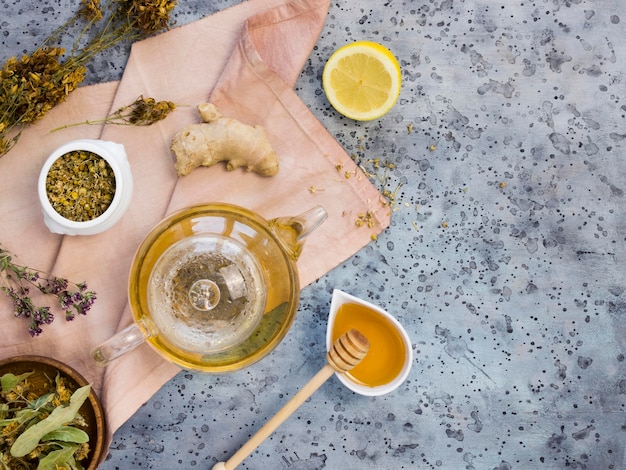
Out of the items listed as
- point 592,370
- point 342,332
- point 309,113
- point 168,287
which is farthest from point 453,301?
point 168,287

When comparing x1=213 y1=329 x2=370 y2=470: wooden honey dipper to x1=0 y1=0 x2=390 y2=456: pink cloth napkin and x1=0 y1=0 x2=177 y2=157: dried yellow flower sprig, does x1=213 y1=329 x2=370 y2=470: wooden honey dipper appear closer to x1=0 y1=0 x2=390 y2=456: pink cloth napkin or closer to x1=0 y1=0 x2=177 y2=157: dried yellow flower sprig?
x1=0 y1=0 x2=390 y2=456: pink cloth napkin

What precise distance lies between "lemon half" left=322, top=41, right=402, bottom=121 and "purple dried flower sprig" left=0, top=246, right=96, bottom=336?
0.70 m

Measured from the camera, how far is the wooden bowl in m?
1.30

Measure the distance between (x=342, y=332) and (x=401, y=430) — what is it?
0.96 ft

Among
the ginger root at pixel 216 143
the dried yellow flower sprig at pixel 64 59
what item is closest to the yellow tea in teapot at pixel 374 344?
the ginger root at pixel 216 143

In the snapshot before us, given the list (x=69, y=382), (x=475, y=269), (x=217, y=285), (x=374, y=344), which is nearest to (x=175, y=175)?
(x=217, y=285)

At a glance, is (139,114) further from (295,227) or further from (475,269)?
(475,269)

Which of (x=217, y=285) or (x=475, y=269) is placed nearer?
(x=217, y=285)

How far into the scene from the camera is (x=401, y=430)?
4.92 ft

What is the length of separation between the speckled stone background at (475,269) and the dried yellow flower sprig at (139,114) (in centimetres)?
33

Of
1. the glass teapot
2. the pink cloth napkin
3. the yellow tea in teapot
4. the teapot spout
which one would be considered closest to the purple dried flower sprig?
the pink cloth napkin

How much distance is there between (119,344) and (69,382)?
0.18 meters

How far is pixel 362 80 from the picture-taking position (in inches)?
55.2

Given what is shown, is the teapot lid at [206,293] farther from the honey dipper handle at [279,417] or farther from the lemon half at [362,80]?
the lemon half at [362,80]
